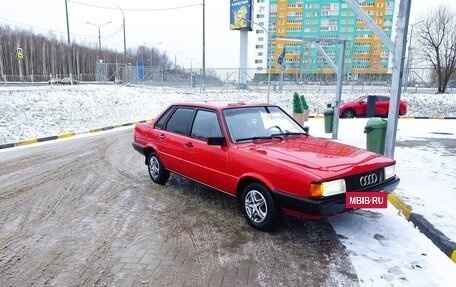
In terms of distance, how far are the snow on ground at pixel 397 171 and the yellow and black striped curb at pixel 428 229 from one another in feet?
0.23

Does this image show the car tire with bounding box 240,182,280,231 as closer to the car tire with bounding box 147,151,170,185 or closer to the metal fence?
the car tire with bounding box 147,151,170,185

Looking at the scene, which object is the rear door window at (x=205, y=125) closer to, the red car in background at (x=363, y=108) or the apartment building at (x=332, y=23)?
the red car in background at (x=363, y=108)

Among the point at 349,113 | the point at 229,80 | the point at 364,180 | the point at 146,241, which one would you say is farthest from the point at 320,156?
the point at 229,80

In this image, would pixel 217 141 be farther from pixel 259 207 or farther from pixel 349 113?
pixel 349 113

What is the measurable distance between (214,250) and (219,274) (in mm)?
509

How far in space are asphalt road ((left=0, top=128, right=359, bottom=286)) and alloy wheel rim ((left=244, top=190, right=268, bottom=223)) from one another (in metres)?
0.19

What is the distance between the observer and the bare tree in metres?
33.0

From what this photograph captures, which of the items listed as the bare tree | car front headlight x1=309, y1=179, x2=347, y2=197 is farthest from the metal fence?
car front headlight x1=309, y1=179, x2=347, y2=197

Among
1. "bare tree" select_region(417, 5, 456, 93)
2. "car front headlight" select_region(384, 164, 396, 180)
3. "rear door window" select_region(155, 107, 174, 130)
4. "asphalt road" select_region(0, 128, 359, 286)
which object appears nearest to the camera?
"asphalt road" select_region(0, 128, 359, 286)

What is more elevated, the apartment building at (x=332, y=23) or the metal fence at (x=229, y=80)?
the apartment building at (x=332, y=23)

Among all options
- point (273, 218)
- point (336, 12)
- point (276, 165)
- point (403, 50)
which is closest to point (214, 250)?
point (273, 218)

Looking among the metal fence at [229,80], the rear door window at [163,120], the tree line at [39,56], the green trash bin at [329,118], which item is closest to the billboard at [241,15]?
the metal fence at [229,80]

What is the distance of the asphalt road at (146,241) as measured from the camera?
3.47 metres

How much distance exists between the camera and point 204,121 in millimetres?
5430
